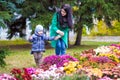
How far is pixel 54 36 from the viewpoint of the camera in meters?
11.5

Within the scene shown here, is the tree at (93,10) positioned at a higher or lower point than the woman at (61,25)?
lower

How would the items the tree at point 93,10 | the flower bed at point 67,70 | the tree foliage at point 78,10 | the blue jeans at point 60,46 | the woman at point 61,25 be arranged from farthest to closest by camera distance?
the tree at point 93,10 < the tree foliage at point 78,10 < the blue jeans at point 60,46 < the woman at point 61,25 < the flower bed at point 67,70

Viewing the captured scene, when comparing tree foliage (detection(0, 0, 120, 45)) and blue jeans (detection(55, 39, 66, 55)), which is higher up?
blue jeans (detection(55, 39, 66, 55))

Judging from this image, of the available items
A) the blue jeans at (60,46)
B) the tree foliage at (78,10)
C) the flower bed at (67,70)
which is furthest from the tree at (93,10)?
the flower bed at (67,70)

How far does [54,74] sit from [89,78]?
1.75ft

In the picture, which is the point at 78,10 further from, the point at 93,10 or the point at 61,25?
the point at 61,25

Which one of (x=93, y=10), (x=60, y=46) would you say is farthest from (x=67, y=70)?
(x=93, y=10)

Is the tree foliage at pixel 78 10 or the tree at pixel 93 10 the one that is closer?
the tree foliage at pixel 78 10

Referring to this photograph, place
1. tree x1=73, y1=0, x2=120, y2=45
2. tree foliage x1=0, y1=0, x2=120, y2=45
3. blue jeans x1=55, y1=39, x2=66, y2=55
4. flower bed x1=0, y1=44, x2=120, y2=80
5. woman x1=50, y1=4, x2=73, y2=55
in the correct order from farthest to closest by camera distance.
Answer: tree x1=73, y1=0, x2=120, y2=45 → tree foliage x1=0, y1=0, x2=120, y2=45 → blue jeans x1=55, y1=39, x2=66, y2=55 → woman x1=50, y1=4, x2=73, y2=55 → flower bed x1=0, y1=44, x2=120, y2=80

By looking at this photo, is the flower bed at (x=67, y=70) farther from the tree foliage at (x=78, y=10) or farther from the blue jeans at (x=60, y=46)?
the tree foliage at (x=78, y=10)

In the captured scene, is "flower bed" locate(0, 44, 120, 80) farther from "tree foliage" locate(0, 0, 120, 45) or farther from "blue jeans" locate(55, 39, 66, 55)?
"tree foliage" locate(0, 0, 120, 45)

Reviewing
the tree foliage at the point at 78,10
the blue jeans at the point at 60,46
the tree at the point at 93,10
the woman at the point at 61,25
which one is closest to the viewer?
the woman at the point at 61,25

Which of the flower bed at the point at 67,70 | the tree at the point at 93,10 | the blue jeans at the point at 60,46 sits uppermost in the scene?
the flower bed at the point at 67,70

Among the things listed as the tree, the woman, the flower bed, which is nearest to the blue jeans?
the woman
